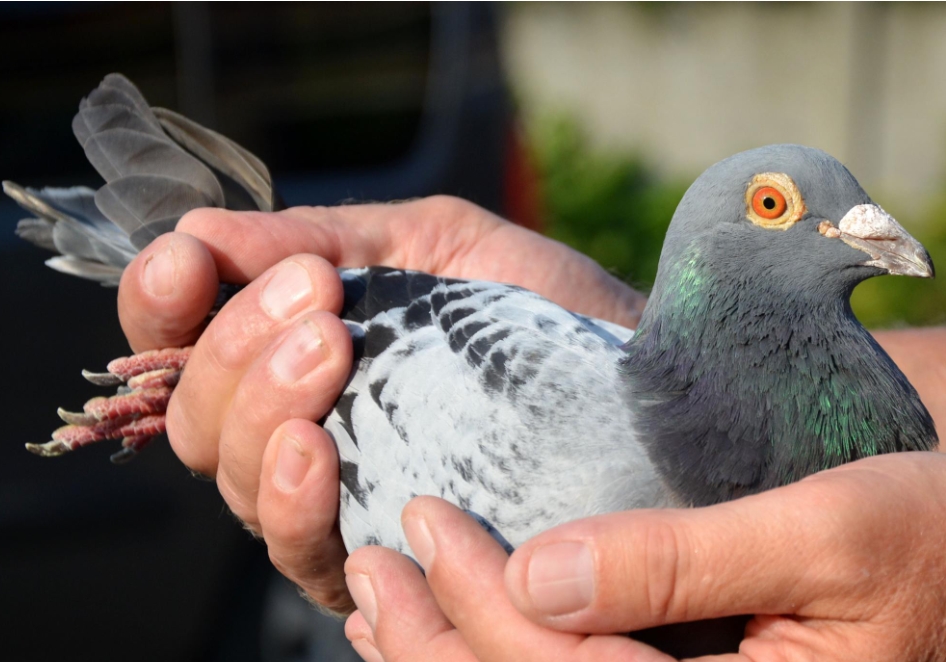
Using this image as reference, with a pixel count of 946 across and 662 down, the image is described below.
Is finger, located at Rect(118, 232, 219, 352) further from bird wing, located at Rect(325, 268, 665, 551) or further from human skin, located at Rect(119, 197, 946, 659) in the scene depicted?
bird wing, located at Rect(325, 268, 665, 551)

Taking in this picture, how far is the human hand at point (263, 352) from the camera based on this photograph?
8.68 ft

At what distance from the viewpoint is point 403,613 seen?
2.28 m

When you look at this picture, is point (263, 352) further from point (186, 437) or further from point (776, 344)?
point (776, 344)

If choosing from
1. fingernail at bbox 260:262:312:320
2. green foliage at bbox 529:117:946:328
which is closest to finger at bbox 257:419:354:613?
fingernail at bbox 260:262:312:320

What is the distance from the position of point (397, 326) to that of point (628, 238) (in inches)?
288

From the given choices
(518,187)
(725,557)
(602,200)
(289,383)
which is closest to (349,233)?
(289,383)

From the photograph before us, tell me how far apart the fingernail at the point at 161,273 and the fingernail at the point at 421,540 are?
3.70 feet

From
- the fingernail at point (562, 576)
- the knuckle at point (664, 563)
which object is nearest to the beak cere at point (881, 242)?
the knuckle at point (664, 563)

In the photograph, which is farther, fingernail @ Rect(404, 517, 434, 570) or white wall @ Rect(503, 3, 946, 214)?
white wall @ Rect(503, 3, 946, 214)

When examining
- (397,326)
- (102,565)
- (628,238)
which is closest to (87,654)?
(102,565)

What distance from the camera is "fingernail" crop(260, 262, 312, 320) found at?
9.09ft

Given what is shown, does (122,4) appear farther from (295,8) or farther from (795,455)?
(795,455)

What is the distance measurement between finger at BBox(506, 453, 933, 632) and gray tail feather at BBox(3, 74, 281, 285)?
77.9 inches

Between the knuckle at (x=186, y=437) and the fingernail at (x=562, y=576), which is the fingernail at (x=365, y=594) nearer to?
the fingernail at (x=562, y=576)
